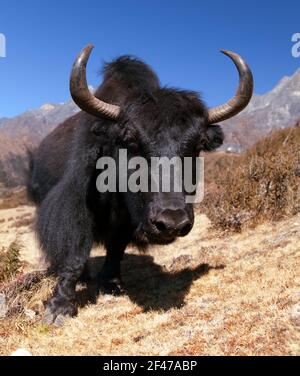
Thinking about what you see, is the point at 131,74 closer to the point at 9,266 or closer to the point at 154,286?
the point at 154,286

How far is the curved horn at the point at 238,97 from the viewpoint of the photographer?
4301 mm

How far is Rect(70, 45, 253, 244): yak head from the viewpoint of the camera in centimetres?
358

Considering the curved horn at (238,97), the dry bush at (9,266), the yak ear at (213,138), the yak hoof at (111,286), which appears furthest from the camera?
the dry bush at (9,266)

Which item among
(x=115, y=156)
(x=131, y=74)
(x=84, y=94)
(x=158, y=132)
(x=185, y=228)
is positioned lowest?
(x=185, y=228)

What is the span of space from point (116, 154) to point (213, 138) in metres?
1.00

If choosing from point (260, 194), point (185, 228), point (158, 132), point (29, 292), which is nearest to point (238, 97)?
point (158, 132)

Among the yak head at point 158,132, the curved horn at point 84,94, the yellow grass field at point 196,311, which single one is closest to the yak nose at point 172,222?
the yak head at point 158,132

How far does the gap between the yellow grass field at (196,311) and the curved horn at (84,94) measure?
6.42 ft

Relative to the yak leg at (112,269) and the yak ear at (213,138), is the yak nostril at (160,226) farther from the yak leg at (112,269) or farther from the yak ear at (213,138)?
the yak leg at (112,269)

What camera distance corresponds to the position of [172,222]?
339 centimetres

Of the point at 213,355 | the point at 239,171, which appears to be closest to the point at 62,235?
the point at 213,355
